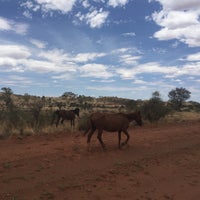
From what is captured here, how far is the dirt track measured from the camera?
9750mm

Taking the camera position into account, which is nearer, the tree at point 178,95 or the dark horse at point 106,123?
the dark horse at point 106,123

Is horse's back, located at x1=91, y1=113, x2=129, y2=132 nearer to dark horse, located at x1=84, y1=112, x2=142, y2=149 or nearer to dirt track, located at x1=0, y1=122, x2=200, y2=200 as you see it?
dark horse, located at x1=84, y1=112, x2=142, y2=149

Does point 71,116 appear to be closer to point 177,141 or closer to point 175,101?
point 177,141

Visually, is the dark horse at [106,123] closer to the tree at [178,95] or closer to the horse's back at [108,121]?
the horse's back at [108,121]

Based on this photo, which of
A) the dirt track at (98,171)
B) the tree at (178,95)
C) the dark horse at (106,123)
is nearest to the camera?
the dirt track at (98,171)

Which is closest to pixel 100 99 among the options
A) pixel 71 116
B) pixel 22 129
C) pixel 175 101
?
pixel 175 101

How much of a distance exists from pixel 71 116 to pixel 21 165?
1768 cm

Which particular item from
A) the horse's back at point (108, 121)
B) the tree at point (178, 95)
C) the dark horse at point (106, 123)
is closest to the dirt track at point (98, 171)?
the dark horse at point (106, 123)

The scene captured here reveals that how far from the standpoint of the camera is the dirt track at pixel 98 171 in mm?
9750

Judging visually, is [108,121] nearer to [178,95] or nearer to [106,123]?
[106,123]

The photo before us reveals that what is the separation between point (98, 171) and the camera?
39.0 feet

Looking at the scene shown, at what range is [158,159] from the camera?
1430 cm

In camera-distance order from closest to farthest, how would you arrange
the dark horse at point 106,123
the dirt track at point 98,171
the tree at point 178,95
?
the dirt track at point 98,171 < the dark horse at point 106,123 < the tree at point 178,95

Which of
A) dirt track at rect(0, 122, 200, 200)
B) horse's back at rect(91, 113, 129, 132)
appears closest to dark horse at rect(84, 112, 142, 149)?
horse's back at rect(91, 113, 129, 132)
